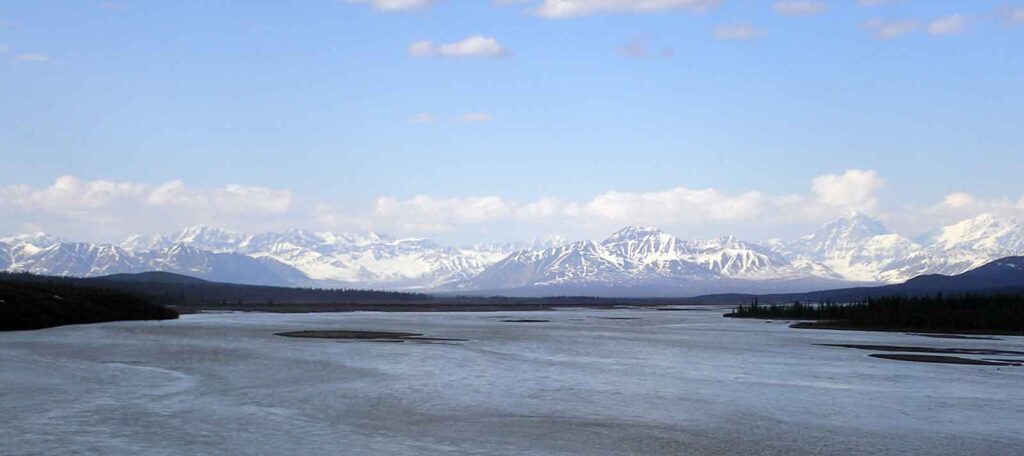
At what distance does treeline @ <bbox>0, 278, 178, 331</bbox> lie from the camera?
297 ft

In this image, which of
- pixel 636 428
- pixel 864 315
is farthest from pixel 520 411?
pixel 864 315

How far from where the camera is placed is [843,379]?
5191 cm

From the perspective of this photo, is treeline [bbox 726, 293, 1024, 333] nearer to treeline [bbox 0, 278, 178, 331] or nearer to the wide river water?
the wide river water

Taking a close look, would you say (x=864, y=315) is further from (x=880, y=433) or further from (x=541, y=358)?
(x=880, y=433)

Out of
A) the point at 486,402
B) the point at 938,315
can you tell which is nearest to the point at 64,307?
the point at 486,402

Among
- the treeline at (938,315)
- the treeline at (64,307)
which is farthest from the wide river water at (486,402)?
the treeline at (938,315)

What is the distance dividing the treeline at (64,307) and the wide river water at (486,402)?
2325 centimetres

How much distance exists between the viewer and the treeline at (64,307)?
9062 cm

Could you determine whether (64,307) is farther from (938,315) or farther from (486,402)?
(938,315)

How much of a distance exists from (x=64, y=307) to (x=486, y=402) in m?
76.5

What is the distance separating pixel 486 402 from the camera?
40.4 metres

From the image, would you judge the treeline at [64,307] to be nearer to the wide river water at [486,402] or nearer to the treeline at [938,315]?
the wide river water at [486,402]

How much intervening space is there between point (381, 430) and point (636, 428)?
8040mm

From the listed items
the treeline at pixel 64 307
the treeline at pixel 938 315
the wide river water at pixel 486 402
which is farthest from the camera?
the treeline at pixel 938 315
